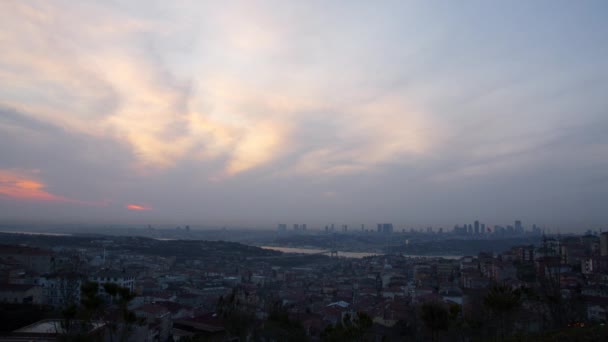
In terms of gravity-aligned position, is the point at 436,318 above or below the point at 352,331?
above

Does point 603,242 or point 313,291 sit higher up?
point 603,242

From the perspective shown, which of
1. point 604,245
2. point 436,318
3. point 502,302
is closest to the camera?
point 502,302

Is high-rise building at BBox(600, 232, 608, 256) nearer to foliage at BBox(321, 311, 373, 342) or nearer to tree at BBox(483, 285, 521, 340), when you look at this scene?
tree at BBox(483, 285, 521, 340)

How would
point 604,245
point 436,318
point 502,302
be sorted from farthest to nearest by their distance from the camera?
point 604,245, point 436,318, point 502,302

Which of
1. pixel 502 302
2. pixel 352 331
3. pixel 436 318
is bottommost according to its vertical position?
pixel 352 331

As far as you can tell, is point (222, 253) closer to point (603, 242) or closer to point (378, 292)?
point (378, 292)

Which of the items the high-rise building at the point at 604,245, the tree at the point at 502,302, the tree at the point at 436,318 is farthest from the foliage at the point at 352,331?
the high-rise building at the point at 604,245

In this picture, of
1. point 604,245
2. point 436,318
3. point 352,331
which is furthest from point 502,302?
point 604,245

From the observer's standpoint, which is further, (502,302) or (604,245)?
(604,245)

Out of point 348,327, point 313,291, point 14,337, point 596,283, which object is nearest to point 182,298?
point 313,291

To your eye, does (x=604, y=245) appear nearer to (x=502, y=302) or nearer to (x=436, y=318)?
(x=502, y=302)

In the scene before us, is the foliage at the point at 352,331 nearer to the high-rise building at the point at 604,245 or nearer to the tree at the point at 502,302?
the tree at the point at 502,302
